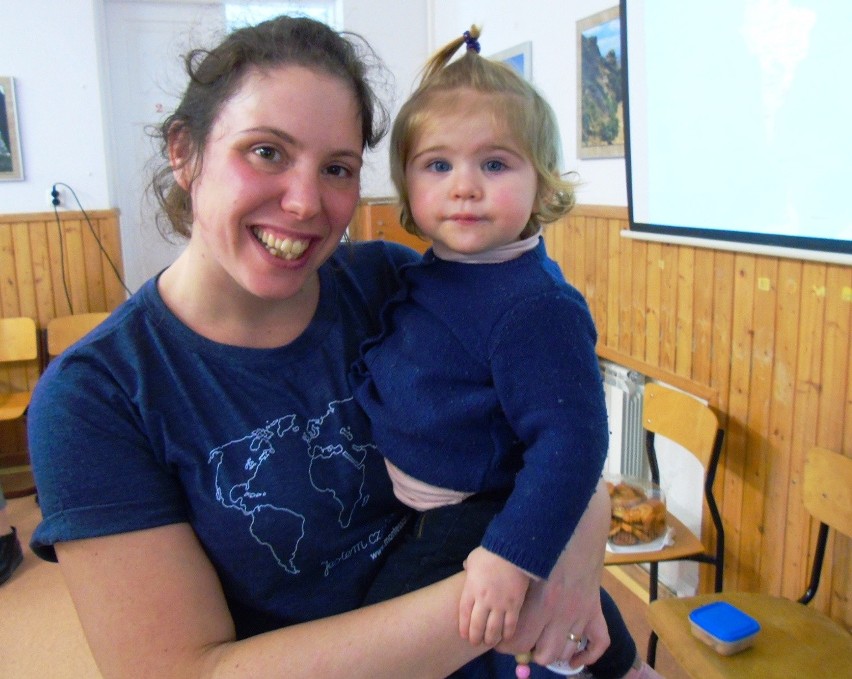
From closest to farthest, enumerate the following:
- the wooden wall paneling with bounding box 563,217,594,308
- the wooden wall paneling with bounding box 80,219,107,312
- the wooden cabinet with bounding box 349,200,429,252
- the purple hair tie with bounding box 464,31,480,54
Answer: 1. the purple hair tie with bounding box 464,31,480,54
2. the wooden wall paneling with bounding box 563,217,594,308
3. the wooden cabinet with bounding box 349,200,429,252
4. the wooden wall paneling with bounding box 80,219,107,312

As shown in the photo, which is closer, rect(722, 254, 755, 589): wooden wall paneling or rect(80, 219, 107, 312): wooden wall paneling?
rect(722, 254, 755, 589): wooden wall paneling

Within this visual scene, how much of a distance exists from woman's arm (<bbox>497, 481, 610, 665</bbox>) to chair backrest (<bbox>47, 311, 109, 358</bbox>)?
4.00 m

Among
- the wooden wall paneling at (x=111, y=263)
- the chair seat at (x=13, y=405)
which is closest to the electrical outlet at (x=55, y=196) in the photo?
the wooden wall paneling at (x=111, y=263)

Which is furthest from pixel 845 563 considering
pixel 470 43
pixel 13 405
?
pixel 13 405

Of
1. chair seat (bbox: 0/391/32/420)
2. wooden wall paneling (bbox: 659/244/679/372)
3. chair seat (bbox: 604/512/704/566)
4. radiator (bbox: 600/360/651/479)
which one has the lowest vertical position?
→ chair seat (bbox: 604/512/704/566)

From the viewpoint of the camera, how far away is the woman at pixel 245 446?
89 centimetres

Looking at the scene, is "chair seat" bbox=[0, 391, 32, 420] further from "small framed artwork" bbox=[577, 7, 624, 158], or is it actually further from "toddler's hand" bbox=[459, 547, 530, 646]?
"toddler's hand" bbox=[459, 547, 530, 646]

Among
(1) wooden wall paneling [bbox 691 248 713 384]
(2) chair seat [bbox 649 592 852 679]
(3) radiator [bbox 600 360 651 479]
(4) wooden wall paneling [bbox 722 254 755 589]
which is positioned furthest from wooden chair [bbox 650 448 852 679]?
(3) radiator [bbox 600 360 651 479]

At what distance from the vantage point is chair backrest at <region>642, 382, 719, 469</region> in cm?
243

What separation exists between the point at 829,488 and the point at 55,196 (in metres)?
4.40

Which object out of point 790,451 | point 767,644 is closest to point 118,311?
point 767,644

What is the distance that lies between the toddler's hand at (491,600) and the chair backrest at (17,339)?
4.18 metres

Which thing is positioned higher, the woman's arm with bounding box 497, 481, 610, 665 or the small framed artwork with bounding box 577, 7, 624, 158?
the small framed artwork with bounding box 577, 7, 624, 158

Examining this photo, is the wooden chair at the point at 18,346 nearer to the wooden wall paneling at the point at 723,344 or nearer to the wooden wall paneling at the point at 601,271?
the wooden wall paneling at the point at 601,271
